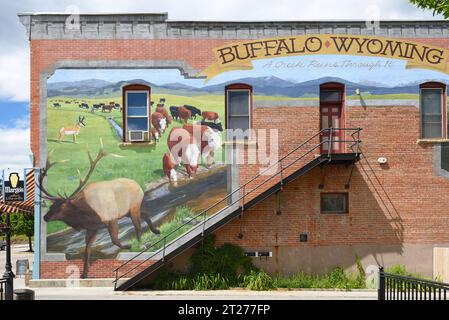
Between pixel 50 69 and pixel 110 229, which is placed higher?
pixel 50 69

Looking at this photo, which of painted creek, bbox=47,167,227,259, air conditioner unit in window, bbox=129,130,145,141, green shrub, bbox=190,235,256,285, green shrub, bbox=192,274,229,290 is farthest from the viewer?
air conditioner unit in window, bbox=129,130,145,141

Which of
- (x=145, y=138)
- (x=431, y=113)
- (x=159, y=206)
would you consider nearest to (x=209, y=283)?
(x=159, y=206)

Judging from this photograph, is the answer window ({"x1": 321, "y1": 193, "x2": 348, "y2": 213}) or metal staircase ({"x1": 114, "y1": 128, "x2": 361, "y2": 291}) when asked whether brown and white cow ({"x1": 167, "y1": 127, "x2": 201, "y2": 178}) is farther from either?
window ({"x1": 321, "y1": 193, "x2": 348, "y2": 213})

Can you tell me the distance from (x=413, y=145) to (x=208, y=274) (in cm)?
862

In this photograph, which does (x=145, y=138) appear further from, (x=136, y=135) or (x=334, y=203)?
(x=334, y=203)

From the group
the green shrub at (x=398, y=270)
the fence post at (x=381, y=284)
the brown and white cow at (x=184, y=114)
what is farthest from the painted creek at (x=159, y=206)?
the fence post at (x=381, y=284)

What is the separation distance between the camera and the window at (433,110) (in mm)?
19281

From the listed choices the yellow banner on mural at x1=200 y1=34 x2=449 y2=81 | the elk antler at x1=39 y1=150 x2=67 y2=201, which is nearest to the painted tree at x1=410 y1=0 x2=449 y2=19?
the yellow banner on mural at x1=200 y1=34 x2=449 y2=81

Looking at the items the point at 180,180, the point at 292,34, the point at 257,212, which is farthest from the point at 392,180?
the point at 180,180

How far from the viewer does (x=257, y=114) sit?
1894 cm

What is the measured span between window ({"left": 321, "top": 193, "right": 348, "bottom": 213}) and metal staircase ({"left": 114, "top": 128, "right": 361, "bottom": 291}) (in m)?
1.24

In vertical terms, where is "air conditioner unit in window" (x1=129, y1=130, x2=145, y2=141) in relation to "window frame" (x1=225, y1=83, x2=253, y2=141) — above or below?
below

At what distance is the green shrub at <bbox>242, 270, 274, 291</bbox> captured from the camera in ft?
58.4

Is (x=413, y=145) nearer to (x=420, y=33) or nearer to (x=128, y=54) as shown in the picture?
(x=420, y=33)
